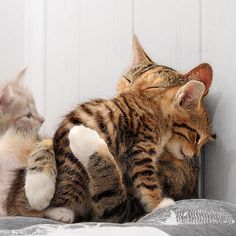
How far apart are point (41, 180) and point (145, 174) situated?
230 mm

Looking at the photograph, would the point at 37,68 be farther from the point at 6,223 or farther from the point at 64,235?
the point at 64,235

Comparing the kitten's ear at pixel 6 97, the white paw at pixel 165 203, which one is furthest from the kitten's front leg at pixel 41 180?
the kitten's ear at pixel 6 97

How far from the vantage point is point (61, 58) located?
1.96 m

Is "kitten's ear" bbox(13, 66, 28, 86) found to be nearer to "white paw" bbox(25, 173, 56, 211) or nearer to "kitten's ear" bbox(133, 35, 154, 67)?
"kitten's ear" bbox(133, 35, 154, 67)

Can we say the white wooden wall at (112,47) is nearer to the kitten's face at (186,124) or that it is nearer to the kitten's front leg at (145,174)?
the kitten's face at (186,124)

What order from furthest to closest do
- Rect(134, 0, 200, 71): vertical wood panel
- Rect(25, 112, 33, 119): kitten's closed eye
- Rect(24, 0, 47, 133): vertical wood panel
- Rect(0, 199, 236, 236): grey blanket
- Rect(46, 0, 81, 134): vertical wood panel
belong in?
Rect(24, 0, 47, 133): vertical wood panel → Rect(46, 0, 81, 134): vertical wood panel → Rect(25, 112, 33, 119): kitten's closed eye → Rect(134, 0, 200, 71): vertical wood panel → Rect(0, 199, 236, 236): grey blanket

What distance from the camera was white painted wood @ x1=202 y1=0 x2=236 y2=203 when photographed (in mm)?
1216

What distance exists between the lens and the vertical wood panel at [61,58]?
1870 mm

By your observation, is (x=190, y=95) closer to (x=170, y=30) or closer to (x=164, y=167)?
(x=164, y=167)

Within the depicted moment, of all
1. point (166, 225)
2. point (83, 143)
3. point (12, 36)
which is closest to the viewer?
point (166, 225)

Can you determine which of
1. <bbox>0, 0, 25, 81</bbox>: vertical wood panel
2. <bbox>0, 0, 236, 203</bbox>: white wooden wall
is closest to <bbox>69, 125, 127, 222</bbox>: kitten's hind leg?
<bbox>0, 0, 236, 203</bbox>: white wooden wall

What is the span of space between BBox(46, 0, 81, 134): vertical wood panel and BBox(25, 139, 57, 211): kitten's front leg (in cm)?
74

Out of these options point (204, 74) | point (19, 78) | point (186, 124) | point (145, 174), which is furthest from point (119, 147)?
point (19, 78)

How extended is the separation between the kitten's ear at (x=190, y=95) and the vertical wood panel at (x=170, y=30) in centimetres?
18
